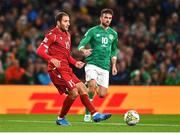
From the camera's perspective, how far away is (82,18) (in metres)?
26.3

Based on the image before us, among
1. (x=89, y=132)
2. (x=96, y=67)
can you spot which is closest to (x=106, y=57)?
(x=96, y=67)

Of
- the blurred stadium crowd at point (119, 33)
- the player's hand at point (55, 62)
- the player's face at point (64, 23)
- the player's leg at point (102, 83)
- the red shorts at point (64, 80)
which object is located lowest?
the blurred stadium crowd at point (119, 33)

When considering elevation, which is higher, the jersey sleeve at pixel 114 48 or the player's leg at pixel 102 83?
the jersey sleeve at pixel 114 48

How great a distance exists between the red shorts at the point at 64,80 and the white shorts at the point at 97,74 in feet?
5.92

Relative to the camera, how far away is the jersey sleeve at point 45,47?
14.3 meters

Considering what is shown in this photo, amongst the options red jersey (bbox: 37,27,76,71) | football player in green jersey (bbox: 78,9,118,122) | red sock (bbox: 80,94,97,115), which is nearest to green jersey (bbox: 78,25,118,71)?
football player in green jersey (bbox: 78,9,118,122)

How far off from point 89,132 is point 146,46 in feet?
43.0

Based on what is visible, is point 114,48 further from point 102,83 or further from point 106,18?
point 106,18

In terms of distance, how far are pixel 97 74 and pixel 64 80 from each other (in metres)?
2.18

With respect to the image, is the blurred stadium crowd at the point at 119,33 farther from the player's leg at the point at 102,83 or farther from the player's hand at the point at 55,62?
the player's hand at the point at 55,62

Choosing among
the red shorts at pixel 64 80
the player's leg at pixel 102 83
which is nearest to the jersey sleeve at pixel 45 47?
the red shorts at pixel 64 80

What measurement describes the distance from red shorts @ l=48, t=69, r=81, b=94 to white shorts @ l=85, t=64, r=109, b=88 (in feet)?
5.92

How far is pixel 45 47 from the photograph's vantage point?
1446 cm

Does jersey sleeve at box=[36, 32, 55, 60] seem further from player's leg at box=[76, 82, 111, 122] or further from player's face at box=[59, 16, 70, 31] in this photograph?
player's leg at box=[76, 82, 111, 122]
